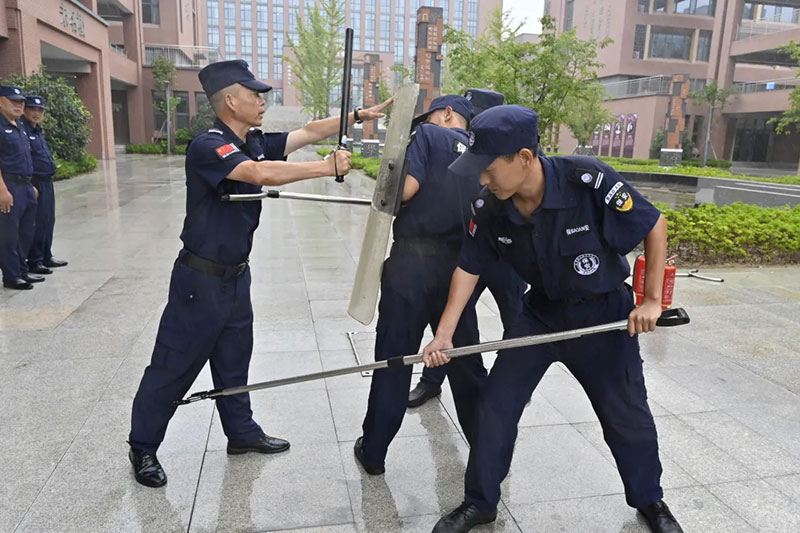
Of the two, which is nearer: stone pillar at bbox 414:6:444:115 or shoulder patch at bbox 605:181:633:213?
shoulder patch at bbox 605:181:633:213

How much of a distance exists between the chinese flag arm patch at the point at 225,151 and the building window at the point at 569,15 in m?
58.3

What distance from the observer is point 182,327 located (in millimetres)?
2867

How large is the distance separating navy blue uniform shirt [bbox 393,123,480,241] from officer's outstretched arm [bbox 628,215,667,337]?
2.83ft

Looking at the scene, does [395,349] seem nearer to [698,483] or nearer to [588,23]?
[698,483]

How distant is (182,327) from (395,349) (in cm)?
99

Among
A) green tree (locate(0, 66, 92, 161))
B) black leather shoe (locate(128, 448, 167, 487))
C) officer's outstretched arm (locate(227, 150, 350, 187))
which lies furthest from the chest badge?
green tree (locate(0, 66, 92, 161))

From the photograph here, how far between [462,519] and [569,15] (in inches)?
2400

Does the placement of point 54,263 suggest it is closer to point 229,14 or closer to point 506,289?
point 506,289

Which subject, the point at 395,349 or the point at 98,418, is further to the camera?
the point at 98,418

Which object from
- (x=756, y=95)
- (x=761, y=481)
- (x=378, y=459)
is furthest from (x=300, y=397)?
(x=756, y=95)

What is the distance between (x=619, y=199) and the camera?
2283 mm

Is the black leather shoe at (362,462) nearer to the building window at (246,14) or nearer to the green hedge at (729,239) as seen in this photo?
the green hedge at (729,239)

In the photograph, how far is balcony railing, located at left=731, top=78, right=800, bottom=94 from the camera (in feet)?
125

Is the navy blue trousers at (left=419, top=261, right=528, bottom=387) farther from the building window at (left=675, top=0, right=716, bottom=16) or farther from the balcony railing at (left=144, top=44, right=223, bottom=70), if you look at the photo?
the building window at (left=675, top=0, right=716, bottom=16)
